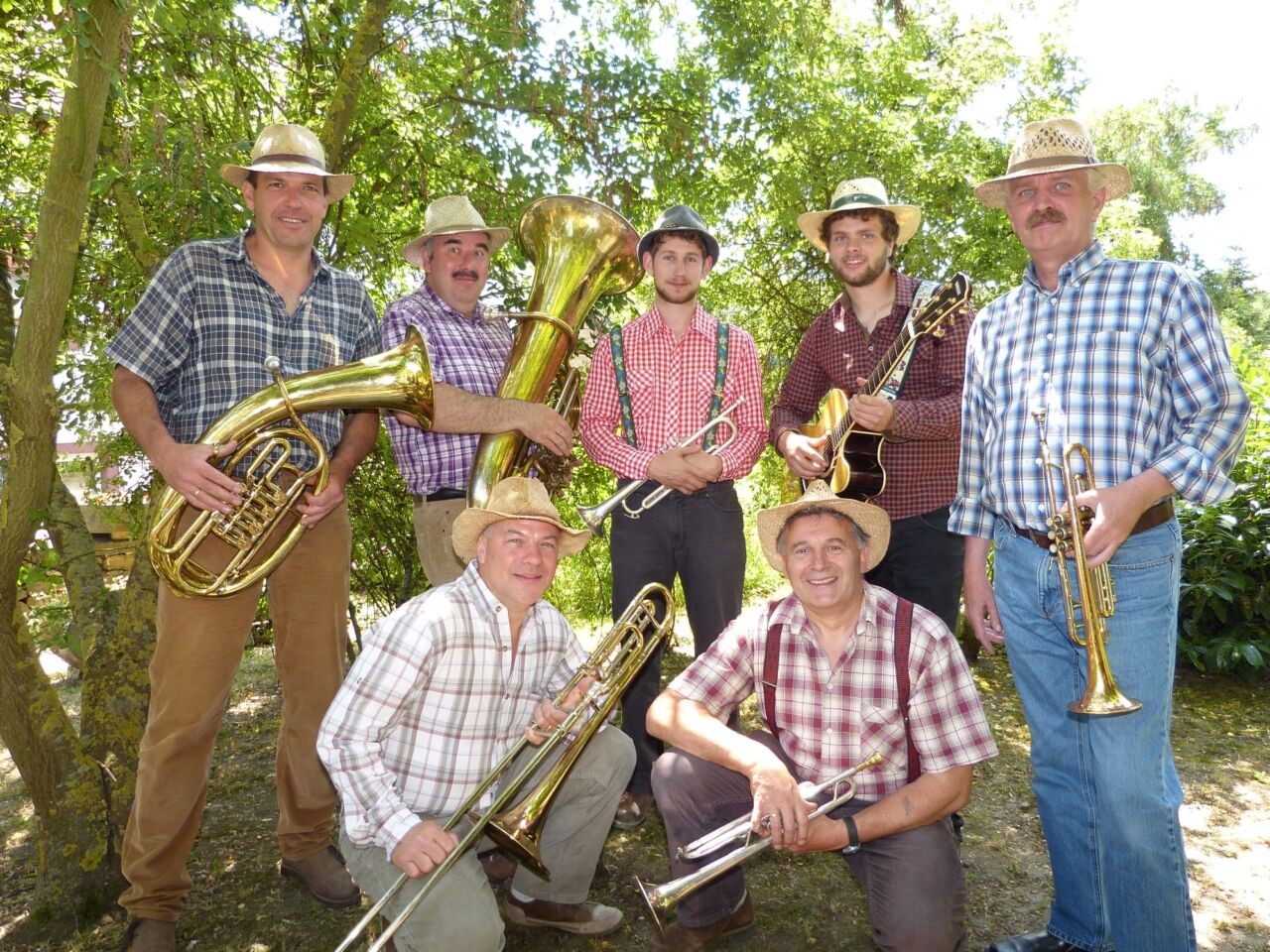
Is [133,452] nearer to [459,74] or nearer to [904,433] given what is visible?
[459,74]

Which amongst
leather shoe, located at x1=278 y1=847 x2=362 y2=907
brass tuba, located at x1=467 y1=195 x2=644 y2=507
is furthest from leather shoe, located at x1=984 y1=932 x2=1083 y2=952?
brass tuba, located at x1=467 y1=195 x2=644 y2=507

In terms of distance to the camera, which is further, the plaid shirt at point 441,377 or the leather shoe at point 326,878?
the plaid shirt at point 441,377

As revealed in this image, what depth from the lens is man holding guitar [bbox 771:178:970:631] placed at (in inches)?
119

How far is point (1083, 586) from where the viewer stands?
6.88ft

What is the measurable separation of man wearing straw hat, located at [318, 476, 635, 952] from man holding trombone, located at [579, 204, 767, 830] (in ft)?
1.75

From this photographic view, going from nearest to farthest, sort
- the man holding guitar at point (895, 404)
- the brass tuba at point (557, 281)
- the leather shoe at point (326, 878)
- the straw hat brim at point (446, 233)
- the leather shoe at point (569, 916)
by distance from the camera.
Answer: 1. the leather shoe at point (569, 916)
2. the leather shoe at point (326, 878)
3. the man holding guitar at point (895, 404)
4. the brass tuba at point (557, 281)
5. the straw hat brim at point (446, 233)

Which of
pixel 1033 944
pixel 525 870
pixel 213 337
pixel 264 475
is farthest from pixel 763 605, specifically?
pixel 213 337

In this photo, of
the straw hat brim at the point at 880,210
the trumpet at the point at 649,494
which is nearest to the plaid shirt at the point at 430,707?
the trumpet at the point at 649,494

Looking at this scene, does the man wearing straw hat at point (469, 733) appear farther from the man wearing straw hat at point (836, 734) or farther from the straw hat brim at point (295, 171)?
the straw hat brim at point (295, 171)

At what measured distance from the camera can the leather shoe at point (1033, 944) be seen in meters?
2.50

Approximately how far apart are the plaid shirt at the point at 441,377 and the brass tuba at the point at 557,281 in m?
0.12

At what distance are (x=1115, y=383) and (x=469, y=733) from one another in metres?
1.98

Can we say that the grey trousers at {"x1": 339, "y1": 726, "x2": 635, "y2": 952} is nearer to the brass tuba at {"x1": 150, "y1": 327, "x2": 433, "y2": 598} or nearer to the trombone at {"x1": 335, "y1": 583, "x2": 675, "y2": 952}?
the trombone at {"x1": 335, "y1": 583, "x2": 675, "y2": 952}

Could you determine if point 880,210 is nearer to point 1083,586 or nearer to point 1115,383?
point 1115,383
